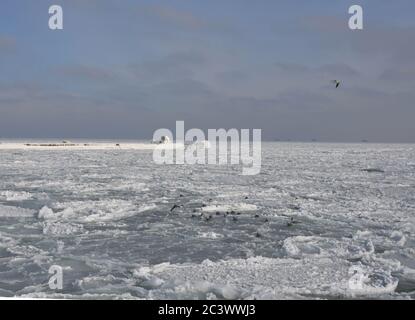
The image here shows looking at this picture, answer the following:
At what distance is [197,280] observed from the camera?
5.59 m

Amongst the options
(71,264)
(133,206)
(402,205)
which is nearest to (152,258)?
(71,264)

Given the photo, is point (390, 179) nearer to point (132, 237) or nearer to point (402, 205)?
point (402, 205)

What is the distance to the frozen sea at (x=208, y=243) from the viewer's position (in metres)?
5.38

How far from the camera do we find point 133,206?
1138 centimetres

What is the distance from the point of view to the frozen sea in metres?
5.38

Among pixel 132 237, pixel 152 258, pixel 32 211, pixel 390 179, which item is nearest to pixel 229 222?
pixel 132 237

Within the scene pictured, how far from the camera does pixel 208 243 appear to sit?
768cm

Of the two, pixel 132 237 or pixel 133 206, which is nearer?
pixel 132 237
